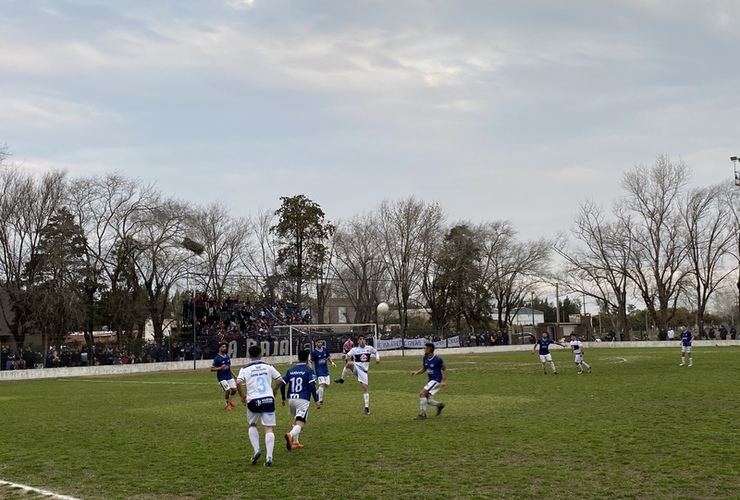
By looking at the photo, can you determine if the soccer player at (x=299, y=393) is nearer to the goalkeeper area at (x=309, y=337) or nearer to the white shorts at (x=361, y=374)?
the white shorts at (x=361, y=374)

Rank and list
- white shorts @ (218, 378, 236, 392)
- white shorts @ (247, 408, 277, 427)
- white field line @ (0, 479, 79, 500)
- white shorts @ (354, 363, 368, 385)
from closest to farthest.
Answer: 1. white field line @ (0, 479, 79, 500)
2. white shorts @ (247, 408, 277, 427)
3. white shorts @ (354, 363, 368, 385)
4. white shorts @ (218, 378, 236, 392)

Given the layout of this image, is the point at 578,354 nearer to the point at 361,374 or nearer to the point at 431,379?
the point at 361,374

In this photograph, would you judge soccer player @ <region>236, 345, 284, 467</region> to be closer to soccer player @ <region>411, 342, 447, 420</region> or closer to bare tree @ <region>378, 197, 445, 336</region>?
soccer player @ <region>411, 342, 447, 420</region>

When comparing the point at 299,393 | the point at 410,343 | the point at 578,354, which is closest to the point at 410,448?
the point at 299,393

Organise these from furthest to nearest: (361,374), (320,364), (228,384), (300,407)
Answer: (228,384), (320,364), (361,374), (300,407)

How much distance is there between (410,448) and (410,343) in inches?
1967

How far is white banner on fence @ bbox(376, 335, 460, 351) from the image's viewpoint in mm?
59875

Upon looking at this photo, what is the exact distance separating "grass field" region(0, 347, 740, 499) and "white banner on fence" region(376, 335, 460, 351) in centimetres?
3647

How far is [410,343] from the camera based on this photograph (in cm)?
A: 6216

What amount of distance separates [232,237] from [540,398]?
5086 cm

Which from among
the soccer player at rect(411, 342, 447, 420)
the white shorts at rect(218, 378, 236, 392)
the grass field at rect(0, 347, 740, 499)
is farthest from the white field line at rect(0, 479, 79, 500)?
the white shorts at rect(218, 378, 236, 392)

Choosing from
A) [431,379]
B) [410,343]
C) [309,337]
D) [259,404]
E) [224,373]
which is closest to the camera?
[259,404]

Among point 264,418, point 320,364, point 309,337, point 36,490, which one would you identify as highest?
point 309,337

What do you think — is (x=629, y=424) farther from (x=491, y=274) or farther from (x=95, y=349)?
(x=491, y=274)
